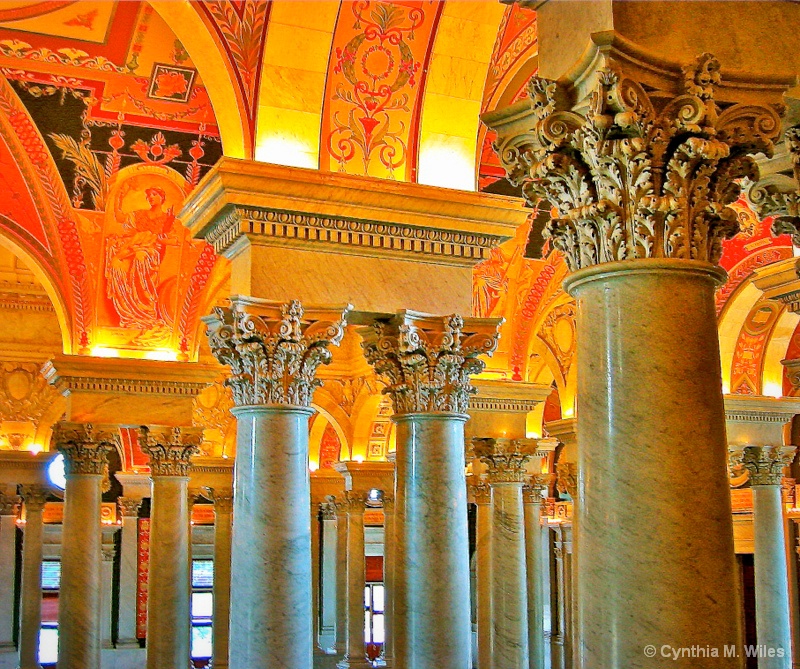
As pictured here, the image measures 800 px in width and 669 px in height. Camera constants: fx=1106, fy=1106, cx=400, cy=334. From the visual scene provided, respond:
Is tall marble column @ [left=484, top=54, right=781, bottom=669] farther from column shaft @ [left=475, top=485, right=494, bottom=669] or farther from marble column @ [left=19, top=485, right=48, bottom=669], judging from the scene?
marble column @ [left=19, top=485, right=48, bottom=669]

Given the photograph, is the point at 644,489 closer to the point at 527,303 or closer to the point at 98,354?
the point at 98,354

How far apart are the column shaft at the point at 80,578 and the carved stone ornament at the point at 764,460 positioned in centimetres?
787

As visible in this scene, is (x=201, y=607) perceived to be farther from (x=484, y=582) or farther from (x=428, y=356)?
(x=428, y=356)

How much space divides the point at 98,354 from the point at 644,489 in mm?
9340

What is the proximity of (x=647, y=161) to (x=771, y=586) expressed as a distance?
10130mm

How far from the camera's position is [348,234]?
308 inches

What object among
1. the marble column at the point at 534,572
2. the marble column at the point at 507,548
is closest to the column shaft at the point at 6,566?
the marble column at the point at 534,572

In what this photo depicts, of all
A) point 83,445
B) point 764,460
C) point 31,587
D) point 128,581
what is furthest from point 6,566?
point 764,460

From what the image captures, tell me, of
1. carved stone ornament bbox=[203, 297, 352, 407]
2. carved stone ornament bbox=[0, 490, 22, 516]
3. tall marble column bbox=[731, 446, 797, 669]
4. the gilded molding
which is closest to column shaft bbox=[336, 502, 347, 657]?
carved stone ornament bbox=[0, 490, 22, 516]

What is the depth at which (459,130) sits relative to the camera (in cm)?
838

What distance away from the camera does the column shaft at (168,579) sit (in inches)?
503

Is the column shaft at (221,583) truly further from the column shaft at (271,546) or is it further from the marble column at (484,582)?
the column shaft at (271,546)

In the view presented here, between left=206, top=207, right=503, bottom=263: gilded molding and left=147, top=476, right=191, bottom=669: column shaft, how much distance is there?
5.88 metres

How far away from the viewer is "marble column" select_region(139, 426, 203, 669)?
12820 millimetres
